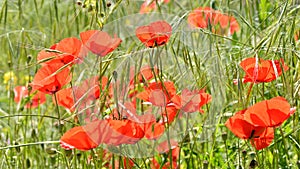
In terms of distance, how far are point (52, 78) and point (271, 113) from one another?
373mm

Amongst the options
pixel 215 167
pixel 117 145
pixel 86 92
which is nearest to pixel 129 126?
pixel 117 145

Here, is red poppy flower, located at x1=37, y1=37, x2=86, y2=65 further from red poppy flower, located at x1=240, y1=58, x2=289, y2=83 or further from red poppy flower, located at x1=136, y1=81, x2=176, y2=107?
red poppy flower, located at x1=240, y1=58, x2=289, y2=83

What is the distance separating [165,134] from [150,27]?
0.55 ft

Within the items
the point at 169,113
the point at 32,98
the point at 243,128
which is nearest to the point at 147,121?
the point at 169,113

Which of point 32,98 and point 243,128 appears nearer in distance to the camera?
point 243,128

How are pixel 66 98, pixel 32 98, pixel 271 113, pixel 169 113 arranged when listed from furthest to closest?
1. pixel 32 98
2. pixel 66 98
3. pixel 169 113
4. pixel 271 113

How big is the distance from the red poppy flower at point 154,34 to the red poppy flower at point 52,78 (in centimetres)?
15

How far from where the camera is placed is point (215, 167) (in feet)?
4.56

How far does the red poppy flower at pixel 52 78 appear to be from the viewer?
114 cm

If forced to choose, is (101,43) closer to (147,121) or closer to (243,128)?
(147,121)

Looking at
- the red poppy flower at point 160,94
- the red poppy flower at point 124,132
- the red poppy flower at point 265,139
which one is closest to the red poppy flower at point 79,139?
the red poppy flower at point 124,132

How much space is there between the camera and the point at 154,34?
42.0 inches

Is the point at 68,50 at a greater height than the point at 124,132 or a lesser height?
greater

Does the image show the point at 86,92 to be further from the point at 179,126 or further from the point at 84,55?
the point at 179,126
